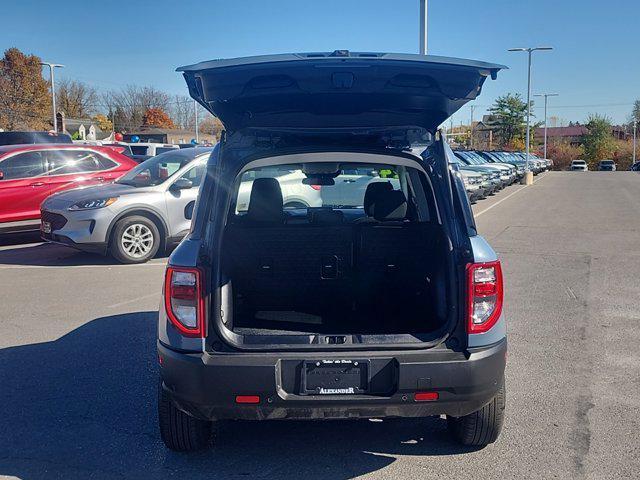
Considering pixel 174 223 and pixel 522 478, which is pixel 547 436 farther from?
pixel 174 223

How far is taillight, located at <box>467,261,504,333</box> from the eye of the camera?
332cm

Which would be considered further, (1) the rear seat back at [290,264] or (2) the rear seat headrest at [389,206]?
(2) the rear seat headrest at [389,206]

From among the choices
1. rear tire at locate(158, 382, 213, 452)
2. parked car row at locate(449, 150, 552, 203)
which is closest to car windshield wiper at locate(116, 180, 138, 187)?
rear tire at locate(158, 382, 213, 452)

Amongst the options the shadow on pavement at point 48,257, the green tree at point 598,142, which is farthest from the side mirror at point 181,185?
the green tree at point 598,142

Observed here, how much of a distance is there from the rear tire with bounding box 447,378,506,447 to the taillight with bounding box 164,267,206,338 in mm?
1518

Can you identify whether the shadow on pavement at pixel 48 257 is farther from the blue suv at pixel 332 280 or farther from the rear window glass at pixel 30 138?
the rear window glass at pixel 30 138

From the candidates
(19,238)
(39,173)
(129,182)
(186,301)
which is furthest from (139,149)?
(186,301)

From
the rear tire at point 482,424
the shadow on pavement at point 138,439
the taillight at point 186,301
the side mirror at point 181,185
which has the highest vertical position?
the side mirror at point 181,185

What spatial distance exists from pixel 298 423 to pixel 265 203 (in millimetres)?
1422

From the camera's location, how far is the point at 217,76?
339cm

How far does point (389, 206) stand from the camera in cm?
450

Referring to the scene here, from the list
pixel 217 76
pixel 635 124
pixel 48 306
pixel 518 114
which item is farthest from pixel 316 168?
pixel 635 124

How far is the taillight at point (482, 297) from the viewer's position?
10.9ft

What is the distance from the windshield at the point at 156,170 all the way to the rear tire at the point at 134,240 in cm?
67
